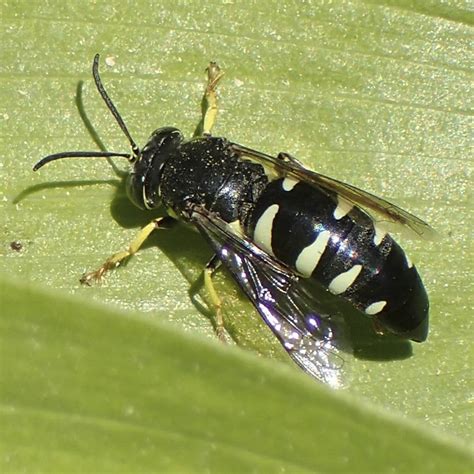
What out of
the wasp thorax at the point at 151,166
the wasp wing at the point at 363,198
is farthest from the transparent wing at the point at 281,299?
the wasp wing at the point at 363,198

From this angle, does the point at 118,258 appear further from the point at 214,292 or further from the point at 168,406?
the point at 168,406

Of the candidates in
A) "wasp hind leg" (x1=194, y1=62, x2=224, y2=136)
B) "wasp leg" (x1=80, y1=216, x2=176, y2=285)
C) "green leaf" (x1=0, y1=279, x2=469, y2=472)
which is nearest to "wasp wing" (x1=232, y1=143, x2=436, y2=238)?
"wasp hind leg" (x1=194, y1=62, x2=224, y2=136)

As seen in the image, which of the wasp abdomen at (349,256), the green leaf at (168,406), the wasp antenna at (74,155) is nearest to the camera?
the green leaf at (168,406)

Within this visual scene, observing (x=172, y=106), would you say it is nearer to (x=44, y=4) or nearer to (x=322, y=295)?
(x=44, y=4)

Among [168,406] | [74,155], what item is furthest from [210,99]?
[168,406]

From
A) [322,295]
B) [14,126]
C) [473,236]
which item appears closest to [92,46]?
[14,126]

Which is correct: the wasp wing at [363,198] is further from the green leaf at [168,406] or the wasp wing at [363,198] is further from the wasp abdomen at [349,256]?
the green leaf at [168,406]

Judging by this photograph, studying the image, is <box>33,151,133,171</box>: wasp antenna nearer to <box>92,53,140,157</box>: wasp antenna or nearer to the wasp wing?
<box>92,53,140,157</box>: wasp antenna
